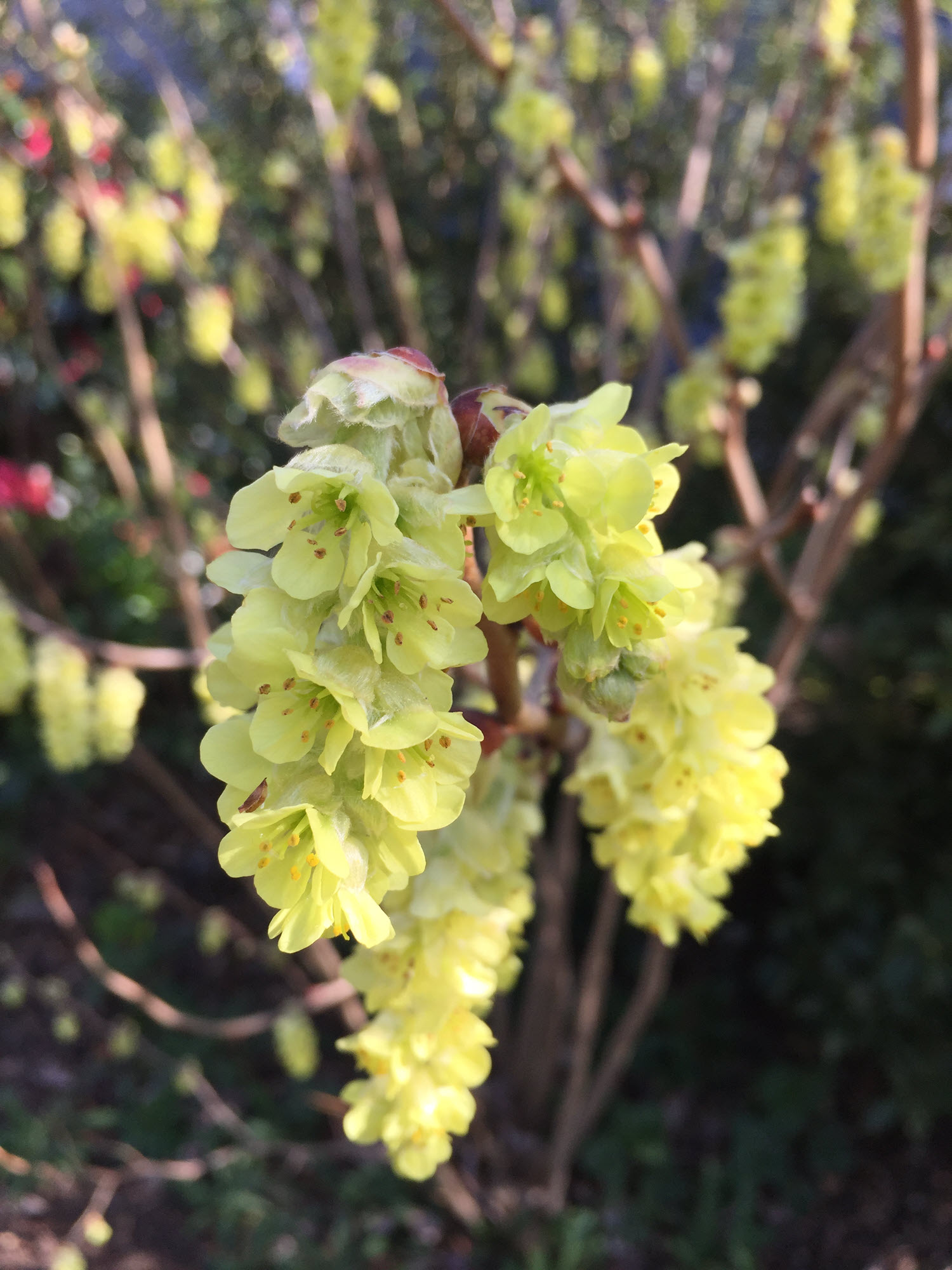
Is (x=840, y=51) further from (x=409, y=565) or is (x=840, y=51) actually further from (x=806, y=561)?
(x=409, y=565)

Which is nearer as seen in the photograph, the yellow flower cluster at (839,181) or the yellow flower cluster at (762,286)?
the yellow flower cluster at (762,286)

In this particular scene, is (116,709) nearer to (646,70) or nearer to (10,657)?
(10,657)

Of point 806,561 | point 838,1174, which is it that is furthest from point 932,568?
point 838,1174

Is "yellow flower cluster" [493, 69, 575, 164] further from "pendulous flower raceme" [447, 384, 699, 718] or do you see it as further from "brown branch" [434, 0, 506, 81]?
"pendulous flower raceme" [447, 384, 699, 718]

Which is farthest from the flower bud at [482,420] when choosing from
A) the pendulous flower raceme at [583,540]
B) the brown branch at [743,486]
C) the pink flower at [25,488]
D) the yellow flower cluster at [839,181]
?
the pink flower at [25,488]

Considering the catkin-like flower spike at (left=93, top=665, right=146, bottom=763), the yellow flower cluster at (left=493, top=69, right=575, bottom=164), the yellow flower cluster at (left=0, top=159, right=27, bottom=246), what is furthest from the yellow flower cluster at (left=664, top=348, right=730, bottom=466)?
the yellow flower cluster at (left=0, top=159, right=27, bottom=246)

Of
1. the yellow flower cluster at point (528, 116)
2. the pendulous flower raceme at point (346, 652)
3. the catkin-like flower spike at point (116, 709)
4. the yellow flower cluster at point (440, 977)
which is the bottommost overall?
the catkin-like flower spike at point (116, 709)

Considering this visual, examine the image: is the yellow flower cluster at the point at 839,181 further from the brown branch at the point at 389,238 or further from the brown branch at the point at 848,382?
the brown branch at the point at 389,238
